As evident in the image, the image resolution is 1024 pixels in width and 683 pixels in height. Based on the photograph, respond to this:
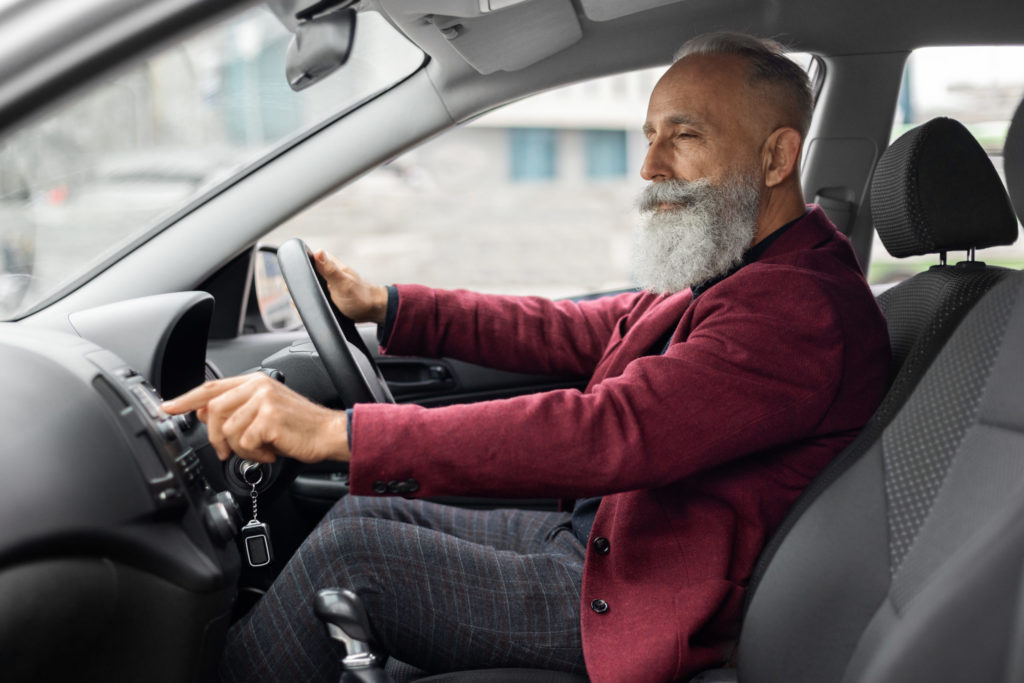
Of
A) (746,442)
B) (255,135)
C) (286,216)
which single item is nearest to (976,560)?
(746,442)

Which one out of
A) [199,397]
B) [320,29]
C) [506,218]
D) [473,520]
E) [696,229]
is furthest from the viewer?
[506,218]

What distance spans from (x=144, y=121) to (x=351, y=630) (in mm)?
833

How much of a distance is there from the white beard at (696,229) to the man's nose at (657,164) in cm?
2

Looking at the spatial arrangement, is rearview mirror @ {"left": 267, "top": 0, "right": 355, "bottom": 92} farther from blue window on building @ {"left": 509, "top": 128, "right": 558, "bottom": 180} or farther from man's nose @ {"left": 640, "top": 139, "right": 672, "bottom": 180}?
blue window on building @ {"left": 509, "top": 128, "right": 558, "bottom": 180}

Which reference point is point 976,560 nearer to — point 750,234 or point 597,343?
point 750,234

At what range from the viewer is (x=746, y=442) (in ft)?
4.44

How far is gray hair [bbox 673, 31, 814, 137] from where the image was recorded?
5.58 ft

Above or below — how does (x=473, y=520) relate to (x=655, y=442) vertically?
below

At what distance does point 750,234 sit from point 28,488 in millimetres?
1126

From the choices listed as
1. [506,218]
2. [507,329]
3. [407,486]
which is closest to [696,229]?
[507,329]

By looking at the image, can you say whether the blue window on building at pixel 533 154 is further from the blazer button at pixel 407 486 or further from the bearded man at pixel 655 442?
the blazer button at pixel 407 486

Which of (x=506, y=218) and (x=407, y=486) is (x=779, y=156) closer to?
(x=407, y=486)

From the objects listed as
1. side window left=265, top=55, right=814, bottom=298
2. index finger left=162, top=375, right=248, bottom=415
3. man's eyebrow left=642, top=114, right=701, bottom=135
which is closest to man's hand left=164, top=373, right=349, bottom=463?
index finger left=162, top=375, right=248, bottom=415

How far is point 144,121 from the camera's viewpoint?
5.07 feet
